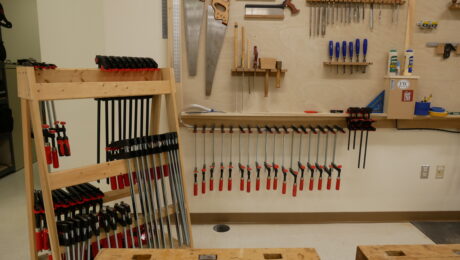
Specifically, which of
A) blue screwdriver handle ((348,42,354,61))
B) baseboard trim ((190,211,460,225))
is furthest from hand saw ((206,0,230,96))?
baseboard trim ((190,211,460,225))

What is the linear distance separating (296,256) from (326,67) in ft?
6.23

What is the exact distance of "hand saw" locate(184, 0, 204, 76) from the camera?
272 centimetres

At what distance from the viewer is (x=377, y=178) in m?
3.16

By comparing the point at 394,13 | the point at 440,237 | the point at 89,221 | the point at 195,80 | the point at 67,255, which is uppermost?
the point at 394,13

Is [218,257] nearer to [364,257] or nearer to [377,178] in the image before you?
[364,257]

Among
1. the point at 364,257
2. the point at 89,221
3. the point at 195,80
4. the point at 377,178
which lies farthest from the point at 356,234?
Answer: the point at 89,221

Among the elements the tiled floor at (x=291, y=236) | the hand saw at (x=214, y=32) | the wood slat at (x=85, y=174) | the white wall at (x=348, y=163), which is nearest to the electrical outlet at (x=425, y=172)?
the white wall at (x=348, y=163)

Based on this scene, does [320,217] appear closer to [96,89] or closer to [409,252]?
[409,252]

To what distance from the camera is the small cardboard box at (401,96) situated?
9.21 feet

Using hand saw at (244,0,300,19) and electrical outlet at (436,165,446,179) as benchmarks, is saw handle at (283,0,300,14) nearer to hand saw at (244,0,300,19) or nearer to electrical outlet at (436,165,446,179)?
hand saw at (244,0,300,19)

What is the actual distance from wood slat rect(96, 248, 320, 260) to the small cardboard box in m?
1.85

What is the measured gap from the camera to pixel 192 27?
275 centimetres

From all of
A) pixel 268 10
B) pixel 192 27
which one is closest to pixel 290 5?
pixel 268 10

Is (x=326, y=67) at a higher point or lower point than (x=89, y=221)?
higher
